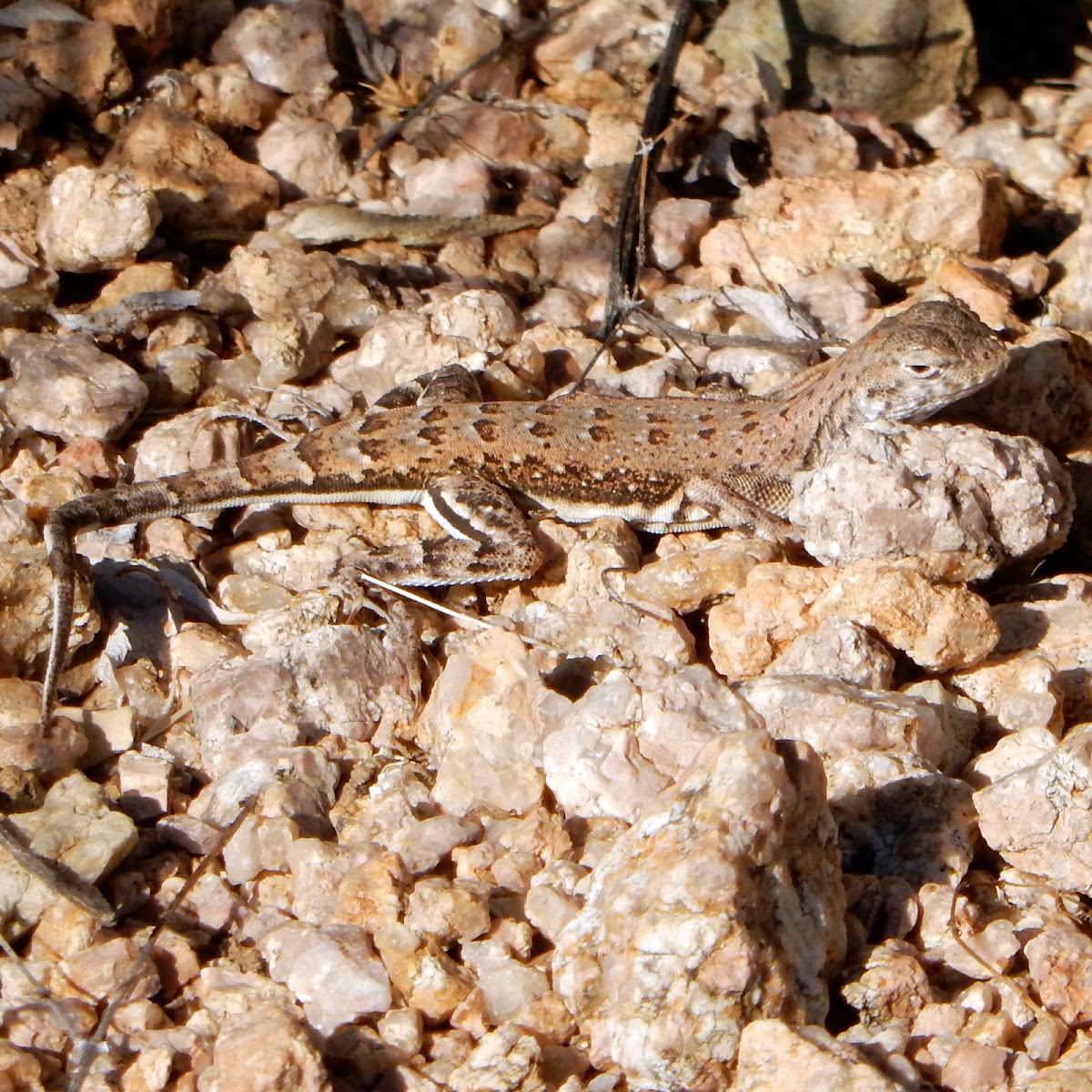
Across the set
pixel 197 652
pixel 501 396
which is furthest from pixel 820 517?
pixel 197 652

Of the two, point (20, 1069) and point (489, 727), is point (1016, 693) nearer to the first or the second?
point (489, 727)

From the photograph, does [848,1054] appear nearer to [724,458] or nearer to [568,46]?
[724,458]

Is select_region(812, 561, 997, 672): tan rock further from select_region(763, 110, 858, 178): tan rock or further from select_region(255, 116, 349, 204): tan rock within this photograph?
select_region(255, 116, 349, 204): tan rock

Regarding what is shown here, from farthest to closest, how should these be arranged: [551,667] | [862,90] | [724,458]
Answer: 1. [862,90]
2. [724,458]
3. [551,667]

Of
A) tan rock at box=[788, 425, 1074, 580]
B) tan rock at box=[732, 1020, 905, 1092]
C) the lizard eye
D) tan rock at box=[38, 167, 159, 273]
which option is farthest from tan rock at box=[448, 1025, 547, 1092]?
tan rock at box=[38, 167, 159, 273]

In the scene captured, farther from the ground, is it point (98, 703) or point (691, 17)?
point (691, 17)

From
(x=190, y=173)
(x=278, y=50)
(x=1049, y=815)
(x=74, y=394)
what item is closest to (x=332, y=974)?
(x=1049, y=815)

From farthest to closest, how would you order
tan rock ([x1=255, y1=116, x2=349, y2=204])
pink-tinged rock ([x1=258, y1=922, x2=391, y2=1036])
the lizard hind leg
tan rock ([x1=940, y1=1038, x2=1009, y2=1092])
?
tan rock ([x1=255, y1=116, x2=349, y2=204])
the lizard hind leg
pink-tinged rock ([x1=258, y1=922, x2=391, y2=1036])
tan rock ([x1=940, y1=1038, x2=1009, y2=1092])
